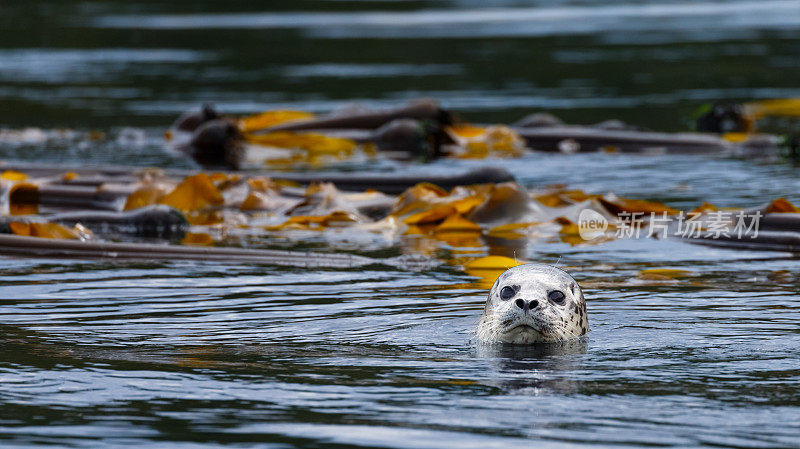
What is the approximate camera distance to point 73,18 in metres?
31.0

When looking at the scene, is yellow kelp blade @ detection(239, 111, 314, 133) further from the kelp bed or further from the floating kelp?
the kelp bed

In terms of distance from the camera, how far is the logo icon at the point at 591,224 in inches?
318

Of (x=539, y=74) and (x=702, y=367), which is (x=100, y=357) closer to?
(x=702, y=367)

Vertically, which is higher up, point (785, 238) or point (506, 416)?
point (785, 238)

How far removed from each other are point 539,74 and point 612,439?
15.8 metres

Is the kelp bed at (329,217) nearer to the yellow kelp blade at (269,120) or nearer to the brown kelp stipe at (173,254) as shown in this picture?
the brown kelp stipe at (173,254)

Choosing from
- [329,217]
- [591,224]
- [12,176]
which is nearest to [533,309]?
[591,224]

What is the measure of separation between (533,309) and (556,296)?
0.15 meters

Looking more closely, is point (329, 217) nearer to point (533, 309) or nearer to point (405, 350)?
point (405, 350)

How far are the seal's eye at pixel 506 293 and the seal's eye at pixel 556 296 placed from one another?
134 mm

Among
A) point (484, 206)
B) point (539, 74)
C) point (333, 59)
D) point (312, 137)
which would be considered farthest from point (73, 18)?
point (484, 206)

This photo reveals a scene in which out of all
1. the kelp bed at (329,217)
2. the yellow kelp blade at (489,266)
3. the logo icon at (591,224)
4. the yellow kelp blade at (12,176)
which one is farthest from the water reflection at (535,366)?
the yellow kelp blade at (12,176)

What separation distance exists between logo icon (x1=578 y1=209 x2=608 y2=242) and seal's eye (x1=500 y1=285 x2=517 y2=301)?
9.63 feet

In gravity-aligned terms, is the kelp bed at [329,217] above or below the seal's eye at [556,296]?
above
